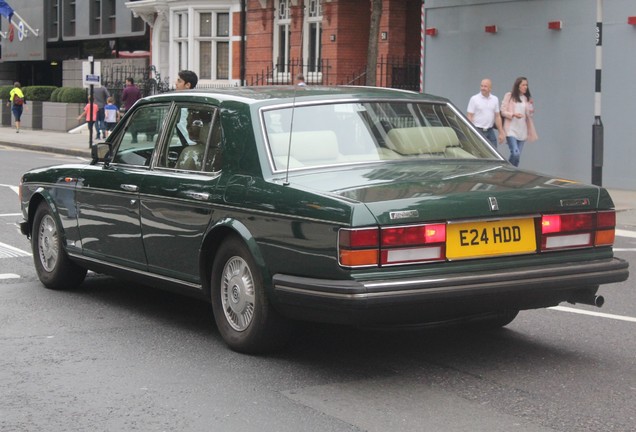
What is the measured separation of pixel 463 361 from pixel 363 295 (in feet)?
3.63

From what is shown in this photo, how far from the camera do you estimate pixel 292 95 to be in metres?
7.08

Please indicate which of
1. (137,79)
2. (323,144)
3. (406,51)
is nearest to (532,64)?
(406,51)

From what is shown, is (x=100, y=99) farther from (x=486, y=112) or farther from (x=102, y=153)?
(x=102, y=153)

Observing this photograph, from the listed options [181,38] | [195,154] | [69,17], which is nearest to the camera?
[195,154]

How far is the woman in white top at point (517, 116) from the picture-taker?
59.0 feet

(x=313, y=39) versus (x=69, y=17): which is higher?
(x=69, y=17)

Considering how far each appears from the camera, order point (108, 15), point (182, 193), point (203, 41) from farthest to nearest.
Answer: point (108, 15) < point (203, 41) < point (182, 193)

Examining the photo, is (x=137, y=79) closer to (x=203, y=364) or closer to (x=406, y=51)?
(x=406, y=51)

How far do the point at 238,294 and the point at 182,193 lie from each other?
0.87 metres

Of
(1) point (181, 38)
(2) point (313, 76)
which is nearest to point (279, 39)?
(2) point (313, 76)

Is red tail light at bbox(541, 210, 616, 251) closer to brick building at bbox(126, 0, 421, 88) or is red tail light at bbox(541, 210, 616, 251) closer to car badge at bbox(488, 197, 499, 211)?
car badge at bbox(488, 197, 499, 211)

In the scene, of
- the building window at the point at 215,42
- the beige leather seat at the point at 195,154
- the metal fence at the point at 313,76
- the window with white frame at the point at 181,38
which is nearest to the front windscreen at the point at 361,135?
the beige leather seat at the point at 195,154

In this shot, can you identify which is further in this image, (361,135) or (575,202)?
(361,135)

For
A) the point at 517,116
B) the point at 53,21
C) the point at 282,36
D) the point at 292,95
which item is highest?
the point at 53,21
